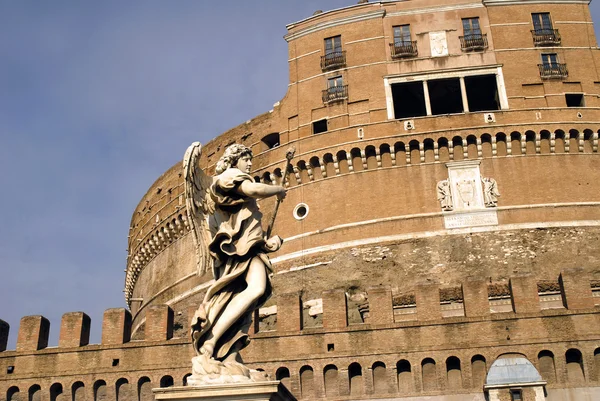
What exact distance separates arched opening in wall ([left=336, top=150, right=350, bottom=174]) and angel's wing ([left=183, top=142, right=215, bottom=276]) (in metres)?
22.2

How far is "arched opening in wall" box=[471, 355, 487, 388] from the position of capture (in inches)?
792

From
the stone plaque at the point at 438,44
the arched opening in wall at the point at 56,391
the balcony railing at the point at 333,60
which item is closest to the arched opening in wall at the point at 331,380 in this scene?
the arched opening in wall at the point at 56,391

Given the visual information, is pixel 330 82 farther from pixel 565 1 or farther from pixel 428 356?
pixel 428 356

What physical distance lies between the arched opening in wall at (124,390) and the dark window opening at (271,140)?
40.5ft

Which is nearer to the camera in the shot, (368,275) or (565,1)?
(368,275)

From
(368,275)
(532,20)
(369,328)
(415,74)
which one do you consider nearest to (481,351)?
(369,328)

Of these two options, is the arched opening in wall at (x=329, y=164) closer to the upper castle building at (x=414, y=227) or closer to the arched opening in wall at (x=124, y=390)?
the upper castle building at (x=414, y=227)

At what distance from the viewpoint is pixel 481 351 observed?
2028 centimetres

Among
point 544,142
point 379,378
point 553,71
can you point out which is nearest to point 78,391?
point 379,378

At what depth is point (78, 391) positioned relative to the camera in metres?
22.3

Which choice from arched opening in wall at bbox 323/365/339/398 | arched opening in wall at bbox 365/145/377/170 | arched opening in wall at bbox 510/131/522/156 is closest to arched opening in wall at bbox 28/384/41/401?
arched opening in wall at bbox 323/365/339/398

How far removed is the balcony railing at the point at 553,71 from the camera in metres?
29.0

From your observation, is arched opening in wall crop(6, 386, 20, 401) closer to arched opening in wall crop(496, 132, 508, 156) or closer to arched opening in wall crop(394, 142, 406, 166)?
arched opening in wall crop(394, 142, 406, 166)

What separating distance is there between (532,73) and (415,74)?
4.24 meters
